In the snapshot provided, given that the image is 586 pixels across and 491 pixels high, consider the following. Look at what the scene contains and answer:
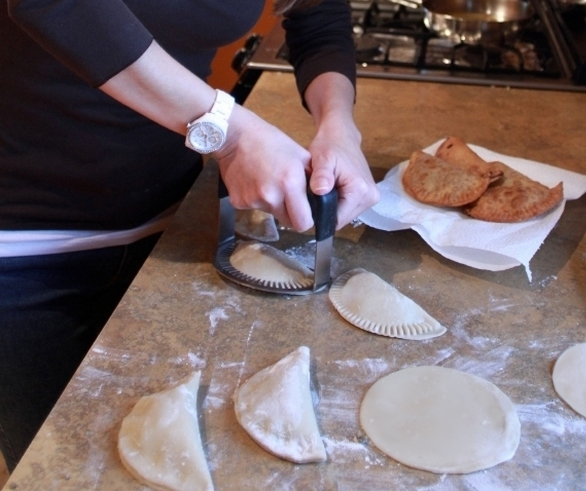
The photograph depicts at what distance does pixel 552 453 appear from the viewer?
2.13 feet

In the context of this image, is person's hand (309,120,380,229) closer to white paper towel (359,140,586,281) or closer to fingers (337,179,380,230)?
fingers (337,179,380,230)

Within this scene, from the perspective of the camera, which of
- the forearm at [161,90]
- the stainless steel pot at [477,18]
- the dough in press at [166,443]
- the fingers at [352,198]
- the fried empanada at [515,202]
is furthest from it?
the stainless steel pot at [477,18]

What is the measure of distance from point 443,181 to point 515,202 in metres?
0.12

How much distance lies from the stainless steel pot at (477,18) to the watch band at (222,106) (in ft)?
3.56

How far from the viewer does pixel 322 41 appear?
1.19 metres

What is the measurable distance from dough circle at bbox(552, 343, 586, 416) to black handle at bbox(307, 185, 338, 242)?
0.32 meters

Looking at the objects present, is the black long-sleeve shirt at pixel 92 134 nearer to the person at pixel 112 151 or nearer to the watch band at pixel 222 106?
the person at pixel 112 151

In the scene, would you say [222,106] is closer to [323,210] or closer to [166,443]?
[323,210]

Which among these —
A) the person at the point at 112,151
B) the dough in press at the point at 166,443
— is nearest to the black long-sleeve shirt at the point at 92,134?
the person at the point at 112,151

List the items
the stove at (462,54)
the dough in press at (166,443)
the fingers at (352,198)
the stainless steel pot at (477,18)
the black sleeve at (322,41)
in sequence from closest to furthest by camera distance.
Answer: the dough in press at (166,443) → the fingers at (352,198) → the black sleeve at (322,41) → the stove at (462,54) → the stainless steel pot at (477,18)

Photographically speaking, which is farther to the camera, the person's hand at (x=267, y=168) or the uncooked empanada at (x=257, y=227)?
the uncooked empanada at (x=257, y=227)

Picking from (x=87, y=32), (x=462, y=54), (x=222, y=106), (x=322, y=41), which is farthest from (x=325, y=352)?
(x=462, y=54)

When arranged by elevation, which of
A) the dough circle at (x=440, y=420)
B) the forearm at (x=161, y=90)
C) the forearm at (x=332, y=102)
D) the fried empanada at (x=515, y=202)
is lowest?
the dough circle at (x=440, y=420)

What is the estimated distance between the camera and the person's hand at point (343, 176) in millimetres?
843
